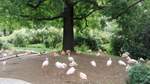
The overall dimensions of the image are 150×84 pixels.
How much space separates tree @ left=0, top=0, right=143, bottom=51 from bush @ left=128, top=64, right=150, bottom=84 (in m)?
4.54

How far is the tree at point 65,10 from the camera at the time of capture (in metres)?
13.6

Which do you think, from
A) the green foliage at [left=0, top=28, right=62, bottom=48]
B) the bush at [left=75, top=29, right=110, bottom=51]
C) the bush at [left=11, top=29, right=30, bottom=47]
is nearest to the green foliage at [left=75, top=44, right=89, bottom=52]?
the bush at [left=75, top=29, right=110, bottom=51]

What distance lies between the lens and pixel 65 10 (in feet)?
46.8

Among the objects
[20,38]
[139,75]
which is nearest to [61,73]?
[139,75]

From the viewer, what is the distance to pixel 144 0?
536 inches

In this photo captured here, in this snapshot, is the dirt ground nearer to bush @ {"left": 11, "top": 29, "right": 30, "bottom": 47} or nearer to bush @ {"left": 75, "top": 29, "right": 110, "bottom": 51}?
bush @ {"left": 75, "top": 29, "right": 110, "bottom": 51}

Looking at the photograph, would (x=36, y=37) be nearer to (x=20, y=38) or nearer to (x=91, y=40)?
(x=20, y=38)

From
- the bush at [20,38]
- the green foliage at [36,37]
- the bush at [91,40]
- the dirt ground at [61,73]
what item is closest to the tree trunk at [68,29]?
the dirt ground at [61,73]

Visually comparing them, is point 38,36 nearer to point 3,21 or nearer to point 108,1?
point 3,21

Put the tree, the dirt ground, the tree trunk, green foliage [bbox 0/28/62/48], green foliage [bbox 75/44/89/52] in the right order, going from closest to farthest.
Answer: the dirt ground, the tree, the tree trunk, green foliage [bbox 75/44/89/52], green foliage [bbox 0/28/62/48]

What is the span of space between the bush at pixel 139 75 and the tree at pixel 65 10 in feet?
14.9

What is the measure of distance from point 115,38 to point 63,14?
5327mm

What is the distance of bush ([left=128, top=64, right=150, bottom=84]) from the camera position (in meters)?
8.20

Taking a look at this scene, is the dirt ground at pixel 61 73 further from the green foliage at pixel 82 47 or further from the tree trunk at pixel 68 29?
the green foliage at pixel 82 47
